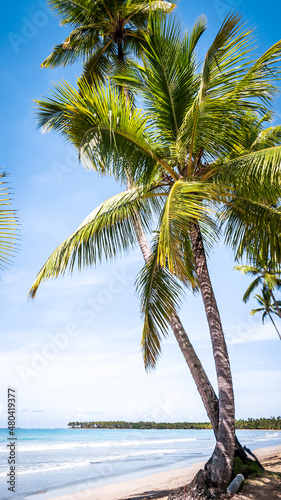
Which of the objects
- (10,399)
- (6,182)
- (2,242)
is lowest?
(10,399)

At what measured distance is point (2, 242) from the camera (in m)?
2.31

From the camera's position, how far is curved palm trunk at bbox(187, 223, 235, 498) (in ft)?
18.6

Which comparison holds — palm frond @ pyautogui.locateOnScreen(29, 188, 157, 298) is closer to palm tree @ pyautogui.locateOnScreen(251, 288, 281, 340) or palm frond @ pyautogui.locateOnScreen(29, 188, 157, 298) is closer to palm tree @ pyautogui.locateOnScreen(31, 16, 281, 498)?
palm tree @ pyautogui.locateOnScreen(31, 16, 281, 498)

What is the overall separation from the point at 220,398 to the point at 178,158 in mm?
3971

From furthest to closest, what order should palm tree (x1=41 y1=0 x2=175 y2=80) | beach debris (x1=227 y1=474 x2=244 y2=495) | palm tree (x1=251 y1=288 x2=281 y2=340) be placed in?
palm tree (x1=251 y1=288 x2=281 y2=340) < palm tree (x1=41 y1=0 x2=175 y2=80) < beach debris (x1=227 y1=474 x2=244 y2=495)

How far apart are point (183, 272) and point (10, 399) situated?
12.6 ft

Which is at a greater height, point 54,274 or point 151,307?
point 54,274

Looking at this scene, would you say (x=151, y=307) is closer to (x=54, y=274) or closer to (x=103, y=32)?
(x=54, y=274)

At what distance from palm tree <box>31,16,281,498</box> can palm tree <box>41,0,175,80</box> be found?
3.64 m

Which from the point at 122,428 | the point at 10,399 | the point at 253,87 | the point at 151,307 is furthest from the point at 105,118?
the point at 122,428

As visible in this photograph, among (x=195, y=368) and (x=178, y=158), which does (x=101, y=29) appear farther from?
(x=195, y=368)

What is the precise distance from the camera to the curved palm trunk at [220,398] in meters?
5.67

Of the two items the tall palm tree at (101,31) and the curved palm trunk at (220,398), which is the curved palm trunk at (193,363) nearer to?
the curved palm trunk at (220,398)

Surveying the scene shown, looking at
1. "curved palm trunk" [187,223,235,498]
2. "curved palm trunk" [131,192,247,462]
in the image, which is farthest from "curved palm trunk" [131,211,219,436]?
"curved palm trunk" [187,223,235,498]
